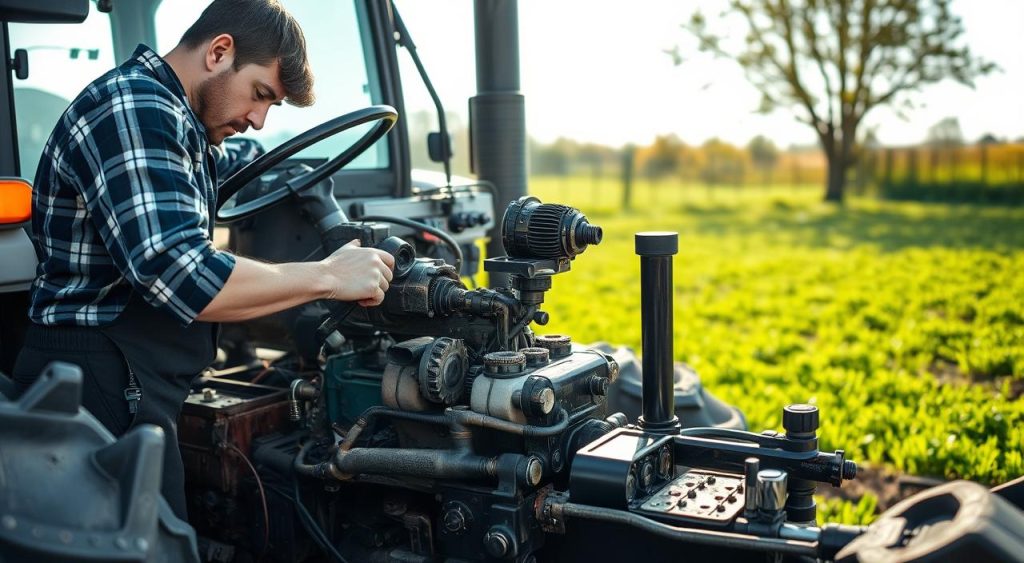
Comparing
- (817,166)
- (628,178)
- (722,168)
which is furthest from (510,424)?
(817,166)

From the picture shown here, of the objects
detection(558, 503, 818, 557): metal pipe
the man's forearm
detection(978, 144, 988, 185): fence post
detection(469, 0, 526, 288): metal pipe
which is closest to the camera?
detection(558, 503, 818, 557): metal pipe

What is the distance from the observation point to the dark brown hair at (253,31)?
7.34ft

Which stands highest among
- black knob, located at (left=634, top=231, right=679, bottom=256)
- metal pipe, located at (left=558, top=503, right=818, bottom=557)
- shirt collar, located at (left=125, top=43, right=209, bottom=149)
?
shirt collar, located at (left=125, top=43, right=209, bottom=149)

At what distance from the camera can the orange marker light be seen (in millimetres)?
2277

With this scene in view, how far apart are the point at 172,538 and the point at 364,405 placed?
3.25ft

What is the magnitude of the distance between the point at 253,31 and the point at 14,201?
2.34ft

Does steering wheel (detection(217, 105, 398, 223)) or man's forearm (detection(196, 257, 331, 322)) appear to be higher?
steering wheel (detection(217, 105, 398, 223))

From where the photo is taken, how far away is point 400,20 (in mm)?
3582

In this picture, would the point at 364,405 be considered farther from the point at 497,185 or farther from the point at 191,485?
the point at 497,185

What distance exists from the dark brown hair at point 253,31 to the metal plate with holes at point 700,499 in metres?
1.34

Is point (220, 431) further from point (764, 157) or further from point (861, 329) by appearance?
point (764, 157)

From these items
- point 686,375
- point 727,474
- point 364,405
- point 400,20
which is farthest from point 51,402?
point 686,375

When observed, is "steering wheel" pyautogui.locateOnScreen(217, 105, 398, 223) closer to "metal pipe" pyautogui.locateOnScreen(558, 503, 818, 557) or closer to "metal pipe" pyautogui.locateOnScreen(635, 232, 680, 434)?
"metal pipe" pyautogui.locateOnScreen(635, 232, 680, 434)

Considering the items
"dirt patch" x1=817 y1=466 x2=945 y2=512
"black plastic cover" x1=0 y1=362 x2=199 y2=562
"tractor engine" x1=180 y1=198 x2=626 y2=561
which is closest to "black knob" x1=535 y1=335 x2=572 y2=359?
"tractor engine" x1=180 y1=198 x2=626 y2=561
